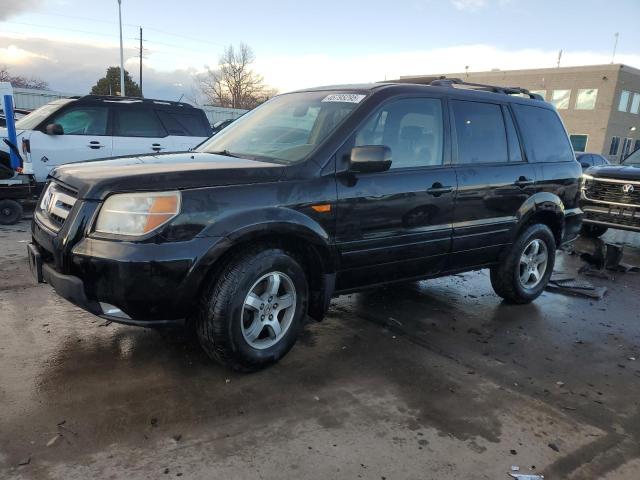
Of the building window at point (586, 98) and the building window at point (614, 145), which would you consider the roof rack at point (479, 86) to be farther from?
the building window at point (614, 145)

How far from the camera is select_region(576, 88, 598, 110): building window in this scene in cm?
3894

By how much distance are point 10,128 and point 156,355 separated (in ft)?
19.7

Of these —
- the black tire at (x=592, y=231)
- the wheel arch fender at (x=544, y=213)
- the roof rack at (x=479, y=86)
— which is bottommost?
the black tire at (x=592, y=231)

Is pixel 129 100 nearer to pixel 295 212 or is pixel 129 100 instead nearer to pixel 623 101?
pixel 295 212

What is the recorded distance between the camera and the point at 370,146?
11.4ft

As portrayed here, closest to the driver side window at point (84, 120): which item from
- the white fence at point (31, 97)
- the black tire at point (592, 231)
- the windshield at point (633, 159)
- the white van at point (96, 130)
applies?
the white van at point (96, 130)

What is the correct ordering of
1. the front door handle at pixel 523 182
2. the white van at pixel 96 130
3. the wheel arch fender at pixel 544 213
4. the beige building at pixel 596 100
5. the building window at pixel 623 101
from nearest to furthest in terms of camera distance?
the front door handle at pixel 523 182
the wheel arch fender at pixel 544 213
the white van at pixel 96 130
the beige building at pixel 596 100
the building window at pixel 623 101

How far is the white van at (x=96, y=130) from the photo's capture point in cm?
842

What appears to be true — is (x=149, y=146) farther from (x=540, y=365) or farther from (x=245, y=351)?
(x=540, y=365)

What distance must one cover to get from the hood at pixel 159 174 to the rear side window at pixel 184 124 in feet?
20.1

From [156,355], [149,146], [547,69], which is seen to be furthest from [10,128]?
[547,69]

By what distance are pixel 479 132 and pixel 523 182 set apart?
0.73 m

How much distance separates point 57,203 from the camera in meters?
3.32

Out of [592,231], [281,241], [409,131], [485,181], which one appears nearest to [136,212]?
[281,241]
